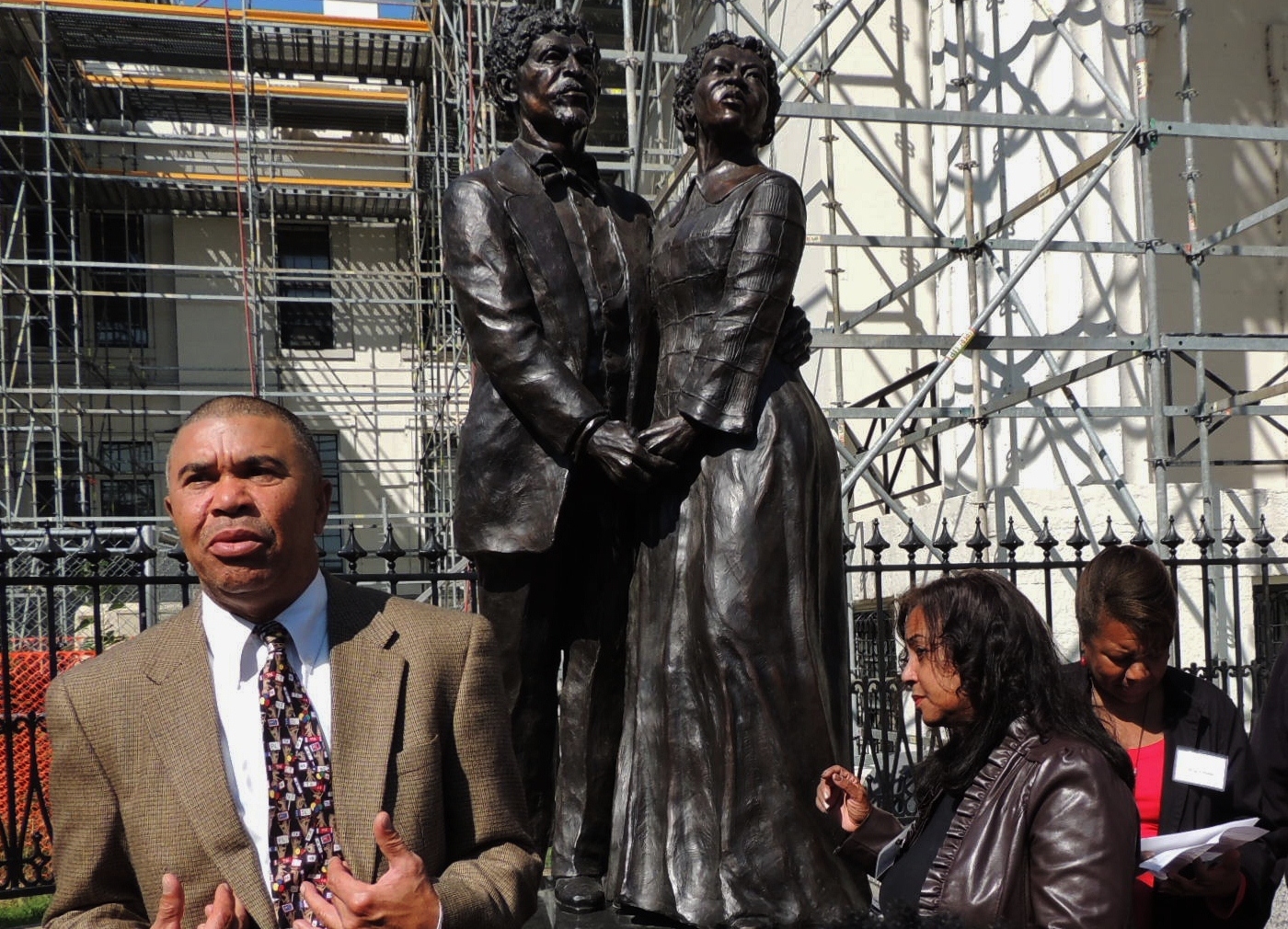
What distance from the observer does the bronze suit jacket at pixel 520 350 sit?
3.70 meters

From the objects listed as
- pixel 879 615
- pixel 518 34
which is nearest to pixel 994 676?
pixel 518 34

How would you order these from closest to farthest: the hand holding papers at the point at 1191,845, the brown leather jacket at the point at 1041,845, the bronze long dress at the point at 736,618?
the brown leather jacket at the point at 1041,845, the hand holding papers at the point at 1191,845, the bronze long dress at the point at 736,618

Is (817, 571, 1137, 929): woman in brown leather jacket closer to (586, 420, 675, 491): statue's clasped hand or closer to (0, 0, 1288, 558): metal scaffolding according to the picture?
(586, 420, 675, 491): statue's clasped hand

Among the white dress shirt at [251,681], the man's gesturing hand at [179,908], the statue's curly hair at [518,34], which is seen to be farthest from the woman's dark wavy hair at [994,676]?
the statue's curly hair at [518,34]

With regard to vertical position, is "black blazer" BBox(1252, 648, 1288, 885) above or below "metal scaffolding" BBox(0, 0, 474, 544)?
below

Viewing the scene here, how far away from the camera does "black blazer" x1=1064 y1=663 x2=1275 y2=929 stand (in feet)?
9.94

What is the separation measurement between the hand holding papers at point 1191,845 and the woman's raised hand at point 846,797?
0.57 m

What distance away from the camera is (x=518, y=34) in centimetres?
386

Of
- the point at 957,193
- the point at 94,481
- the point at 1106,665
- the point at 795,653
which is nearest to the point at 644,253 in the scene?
the point at 795,653

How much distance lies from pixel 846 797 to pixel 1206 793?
2.74 feet

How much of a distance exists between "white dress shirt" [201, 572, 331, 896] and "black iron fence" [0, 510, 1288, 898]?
361cm

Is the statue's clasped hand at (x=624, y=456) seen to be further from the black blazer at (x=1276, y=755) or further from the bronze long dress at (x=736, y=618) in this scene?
the black blazer at (x=1276, y=755)

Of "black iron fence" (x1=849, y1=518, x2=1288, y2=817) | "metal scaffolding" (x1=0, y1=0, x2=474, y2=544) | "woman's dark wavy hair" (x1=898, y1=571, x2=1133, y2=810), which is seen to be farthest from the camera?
"metal scaffolding" (x1=0, y1=0, x2=474, y2=544)

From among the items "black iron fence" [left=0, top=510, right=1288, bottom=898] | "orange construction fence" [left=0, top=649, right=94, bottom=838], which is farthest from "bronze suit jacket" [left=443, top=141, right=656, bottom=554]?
"orange construction fence" [left=0, top=649, right=94, bottom=838]
